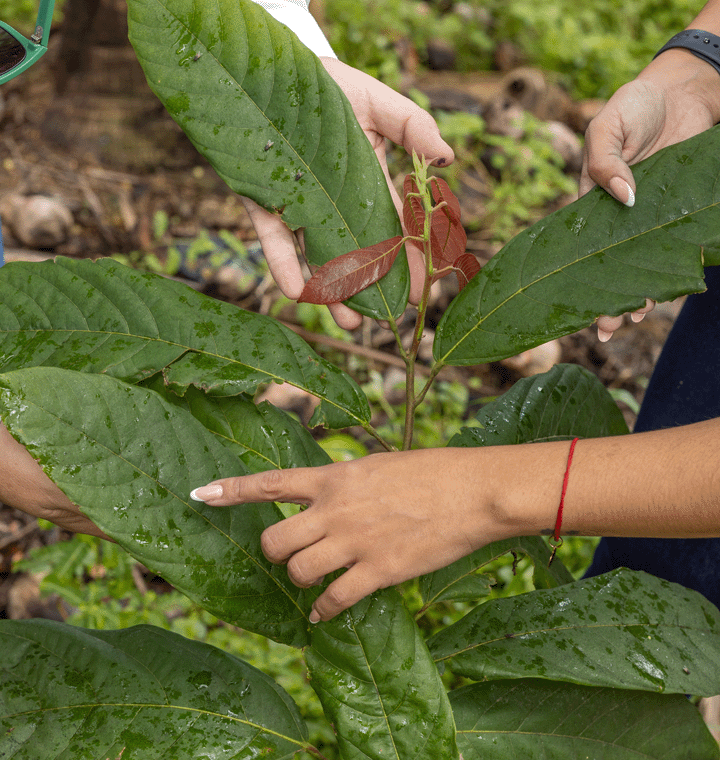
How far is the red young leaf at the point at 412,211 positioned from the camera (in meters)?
Result: 0.89

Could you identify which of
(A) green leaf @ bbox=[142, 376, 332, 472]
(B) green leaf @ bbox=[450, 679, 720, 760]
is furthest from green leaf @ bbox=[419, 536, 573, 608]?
(A) green leaf @ bbox=[142, 376, 332, 472]

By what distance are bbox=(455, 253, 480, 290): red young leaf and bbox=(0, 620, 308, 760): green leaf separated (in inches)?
24.1

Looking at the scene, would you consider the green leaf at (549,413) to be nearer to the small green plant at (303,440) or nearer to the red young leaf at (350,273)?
the small green plant at (303,440)

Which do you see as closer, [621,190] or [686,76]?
[621,190]

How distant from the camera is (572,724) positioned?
0.93 m

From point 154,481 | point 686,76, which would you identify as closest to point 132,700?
point 154,481

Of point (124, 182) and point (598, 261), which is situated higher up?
point (598, 261)

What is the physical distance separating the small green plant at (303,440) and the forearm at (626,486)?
0.55ft

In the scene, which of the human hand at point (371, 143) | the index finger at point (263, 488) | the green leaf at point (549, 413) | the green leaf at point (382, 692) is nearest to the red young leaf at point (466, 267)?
the human hand at point (371, 143)

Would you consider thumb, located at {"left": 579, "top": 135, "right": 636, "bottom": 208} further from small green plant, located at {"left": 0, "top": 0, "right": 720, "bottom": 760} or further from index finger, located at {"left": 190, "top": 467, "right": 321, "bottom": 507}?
index finger, located at {"left": 190, "top": 467, "right": 321, "bottom": 507}

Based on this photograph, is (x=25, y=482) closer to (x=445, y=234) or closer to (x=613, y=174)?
(x=445, y=234)

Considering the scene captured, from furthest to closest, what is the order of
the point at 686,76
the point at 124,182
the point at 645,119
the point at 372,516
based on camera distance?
the point at 124,182, the point at 686,76, the point at 645,119, the point at 372,516

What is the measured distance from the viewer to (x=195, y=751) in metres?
0.81

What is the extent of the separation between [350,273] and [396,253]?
0.08 meters
